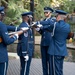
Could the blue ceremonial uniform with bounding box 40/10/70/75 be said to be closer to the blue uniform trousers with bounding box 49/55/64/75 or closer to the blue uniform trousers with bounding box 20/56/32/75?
the blue uniform trousers with bounding box 49/55/64/75

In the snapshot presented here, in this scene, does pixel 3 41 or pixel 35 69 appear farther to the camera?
pixel 35 69

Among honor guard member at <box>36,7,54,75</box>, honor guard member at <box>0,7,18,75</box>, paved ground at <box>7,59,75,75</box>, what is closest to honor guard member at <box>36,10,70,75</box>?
honor guard member at <box>36,7,54,75</box>

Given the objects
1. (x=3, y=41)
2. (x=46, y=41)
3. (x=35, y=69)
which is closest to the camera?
(x=3, y=41)

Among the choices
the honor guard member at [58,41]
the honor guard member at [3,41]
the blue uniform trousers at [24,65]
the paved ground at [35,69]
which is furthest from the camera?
the paved ground at [35,69]

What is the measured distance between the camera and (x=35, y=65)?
1274cm

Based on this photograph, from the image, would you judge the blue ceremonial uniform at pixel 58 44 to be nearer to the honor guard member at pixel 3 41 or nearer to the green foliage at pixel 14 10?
the honor guard member at pixel 3 41

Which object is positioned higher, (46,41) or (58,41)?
(58,41)

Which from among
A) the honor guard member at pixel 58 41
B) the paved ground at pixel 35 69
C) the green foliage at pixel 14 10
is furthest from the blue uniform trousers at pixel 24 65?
the green foliage at pixel 14 10

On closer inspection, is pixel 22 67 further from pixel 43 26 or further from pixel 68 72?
pixel 68 72

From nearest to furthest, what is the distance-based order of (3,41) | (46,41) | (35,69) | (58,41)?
(3,41), (58,41), (46,41), (35,69)

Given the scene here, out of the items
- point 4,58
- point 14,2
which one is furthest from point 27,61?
point 14,2

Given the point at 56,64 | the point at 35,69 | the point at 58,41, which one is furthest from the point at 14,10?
the point at 56,64

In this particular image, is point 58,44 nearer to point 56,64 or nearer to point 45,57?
point 56,64

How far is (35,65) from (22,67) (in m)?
4.21
